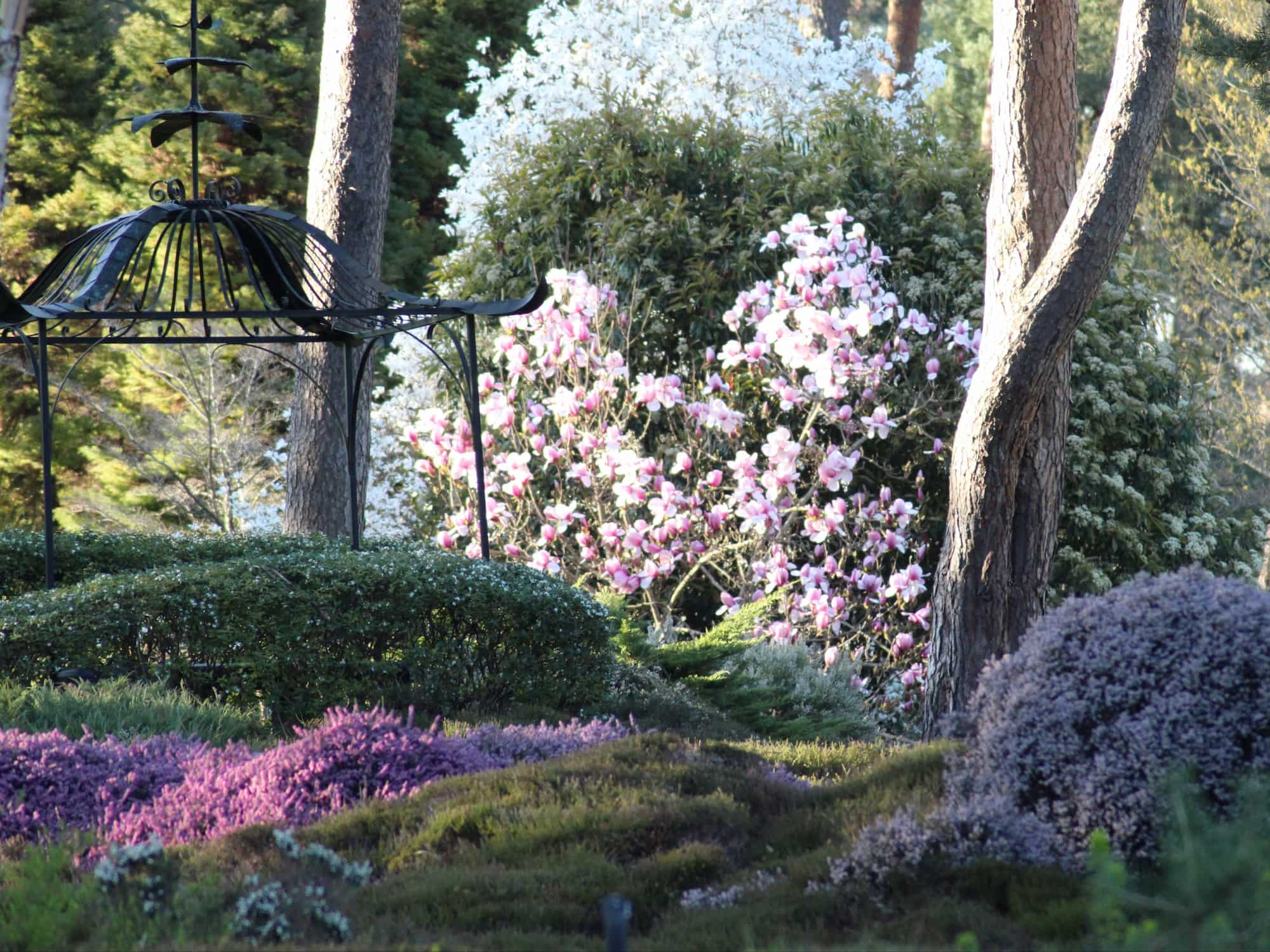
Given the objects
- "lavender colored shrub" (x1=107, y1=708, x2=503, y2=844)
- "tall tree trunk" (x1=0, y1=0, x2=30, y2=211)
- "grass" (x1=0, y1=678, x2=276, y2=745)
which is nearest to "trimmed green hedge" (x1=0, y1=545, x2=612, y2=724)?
"grass" (x1=0, y1=678, x2=276, y2=745)

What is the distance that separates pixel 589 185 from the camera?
792 centimetres

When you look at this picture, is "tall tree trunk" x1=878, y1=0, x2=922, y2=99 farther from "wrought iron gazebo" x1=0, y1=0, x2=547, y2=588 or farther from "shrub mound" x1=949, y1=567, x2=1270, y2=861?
"shrub mound" x1=949, y1=567, x2=1270, y2=861

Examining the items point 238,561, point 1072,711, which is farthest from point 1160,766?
point 238,561

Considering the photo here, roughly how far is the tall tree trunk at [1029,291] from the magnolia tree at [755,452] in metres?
1.45

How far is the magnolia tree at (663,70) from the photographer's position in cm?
1000

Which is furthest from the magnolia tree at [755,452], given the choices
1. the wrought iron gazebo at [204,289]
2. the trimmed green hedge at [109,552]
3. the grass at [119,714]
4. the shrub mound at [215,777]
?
the shrub mound at [215,777]

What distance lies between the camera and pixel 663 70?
10.5m

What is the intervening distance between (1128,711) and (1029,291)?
2298mm

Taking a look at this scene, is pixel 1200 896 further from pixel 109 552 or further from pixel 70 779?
pixel 109 552

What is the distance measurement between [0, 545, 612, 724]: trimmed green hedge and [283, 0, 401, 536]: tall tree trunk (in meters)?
2.73

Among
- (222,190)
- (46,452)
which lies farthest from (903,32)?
(46,452)

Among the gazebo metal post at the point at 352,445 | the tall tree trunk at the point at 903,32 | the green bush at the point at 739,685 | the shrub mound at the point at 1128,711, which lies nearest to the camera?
the shrub mound at the point at 1128,711

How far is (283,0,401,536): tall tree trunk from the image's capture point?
7254 mm

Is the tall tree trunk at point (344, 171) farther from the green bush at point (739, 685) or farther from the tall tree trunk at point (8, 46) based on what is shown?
the tall tree trunk at point (8, 46)
